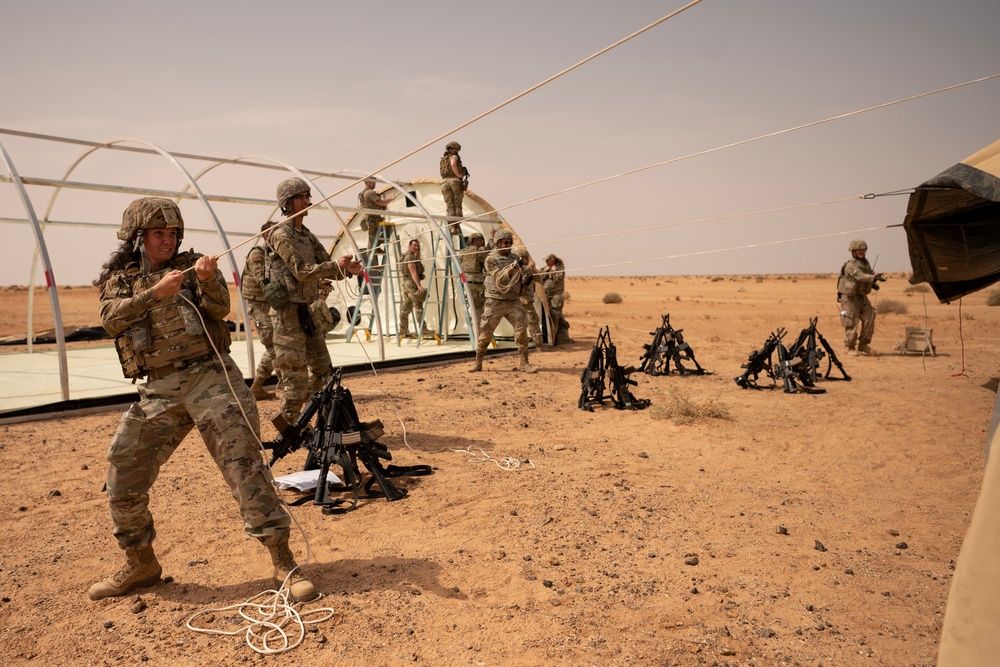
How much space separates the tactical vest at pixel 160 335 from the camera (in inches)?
141

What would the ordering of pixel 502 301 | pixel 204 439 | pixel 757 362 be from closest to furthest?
pixel 204 439, pixel 757 362, pixel 502 301

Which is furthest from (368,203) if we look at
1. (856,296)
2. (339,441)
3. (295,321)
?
(339,441)

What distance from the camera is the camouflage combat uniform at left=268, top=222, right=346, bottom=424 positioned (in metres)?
6.29

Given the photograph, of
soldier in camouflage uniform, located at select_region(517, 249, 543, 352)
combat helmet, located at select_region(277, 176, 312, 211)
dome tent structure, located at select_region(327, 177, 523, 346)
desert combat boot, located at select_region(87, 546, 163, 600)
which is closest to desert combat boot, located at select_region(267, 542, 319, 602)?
desert combat boot, located at select_region(87, 546, 163, 600)

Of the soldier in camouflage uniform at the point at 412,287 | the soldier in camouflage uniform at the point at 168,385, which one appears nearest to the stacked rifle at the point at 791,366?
the soldier in camouflage uniform at the point at 412,287

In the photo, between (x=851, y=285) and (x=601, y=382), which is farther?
(x=851, y=285)

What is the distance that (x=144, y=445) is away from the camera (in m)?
3.57

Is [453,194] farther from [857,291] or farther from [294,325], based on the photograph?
[294,325]

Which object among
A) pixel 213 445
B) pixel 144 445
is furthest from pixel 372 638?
pixel 144 445

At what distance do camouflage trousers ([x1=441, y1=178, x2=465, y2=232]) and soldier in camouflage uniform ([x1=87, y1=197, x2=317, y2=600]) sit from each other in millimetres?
11575

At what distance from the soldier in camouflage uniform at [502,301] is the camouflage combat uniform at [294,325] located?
5.10m

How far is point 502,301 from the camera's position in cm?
1156

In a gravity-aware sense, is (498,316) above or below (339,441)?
above

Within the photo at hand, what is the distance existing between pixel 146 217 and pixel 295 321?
114 inches
